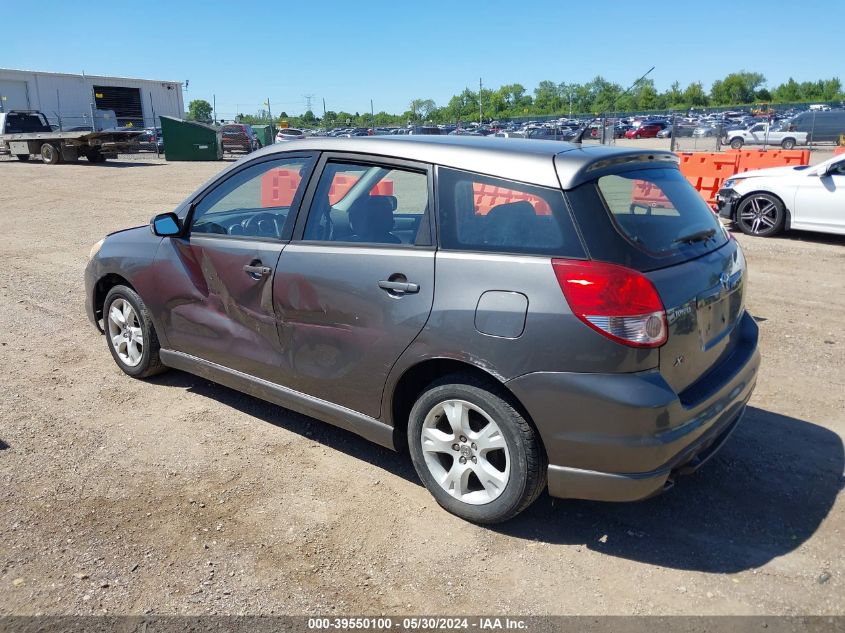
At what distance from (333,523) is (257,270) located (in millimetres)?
1483

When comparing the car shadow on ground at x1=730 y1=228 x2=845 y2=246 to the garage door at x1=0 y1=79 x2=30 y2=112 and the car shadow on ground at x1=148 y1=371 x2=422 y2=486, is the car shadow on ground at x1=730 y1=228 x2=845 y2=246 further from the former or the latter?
the garage door at x1=0 y1=79 x2=30 y2=112

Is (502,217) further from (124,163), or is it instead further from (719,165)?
(124,163)

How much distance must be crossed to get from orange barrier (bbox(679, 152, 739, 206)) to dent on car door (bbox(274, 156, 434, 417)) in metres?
11.2

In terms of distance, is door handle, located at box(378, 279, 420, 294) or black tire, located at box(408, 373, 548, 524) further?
door handle, located at box(378, 279, 420, 294)

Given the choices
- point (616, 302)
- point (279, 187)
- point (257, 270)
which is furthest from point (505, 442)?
point (279, 187)

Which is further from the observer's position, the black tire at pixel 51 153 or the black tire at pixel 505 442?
the black tire at pixel 51 153

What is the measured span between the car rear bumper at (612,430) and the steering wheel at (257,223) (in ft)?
6.30

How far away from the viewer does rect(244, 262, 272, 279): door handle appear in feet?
12.8

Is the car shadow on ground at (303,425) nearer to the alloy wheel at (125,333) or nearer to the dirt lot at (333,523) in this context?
the dirt lot at (333,523)

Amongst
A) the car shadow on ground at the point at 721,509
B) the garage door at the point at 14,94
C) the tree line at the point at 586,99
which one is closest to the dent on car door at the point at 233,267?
the car shadow on ground at the point at 721,509

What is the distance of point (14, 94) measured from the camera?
49.5 m

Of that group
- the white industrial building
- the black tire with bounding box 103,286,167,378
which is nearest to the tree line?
the white industrial building

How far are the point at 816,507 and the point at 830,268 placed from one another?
6.20m

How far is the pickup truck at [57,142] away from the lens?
92.2ft
